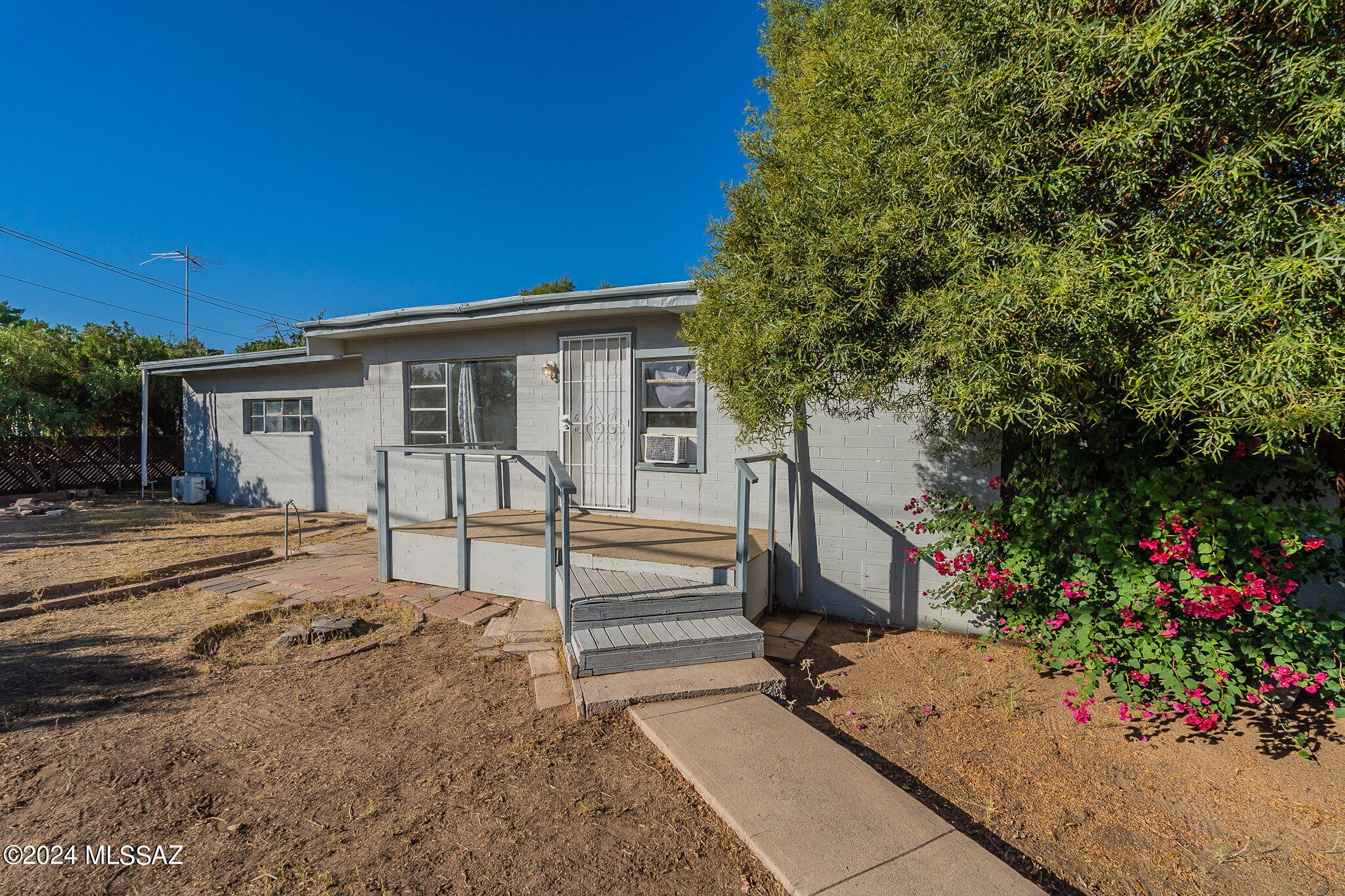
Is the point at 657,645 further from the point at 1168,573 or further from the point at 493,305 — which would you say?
the point at 493,305

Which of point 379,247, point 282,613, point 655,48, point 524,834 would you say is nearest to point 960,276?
point 524,834

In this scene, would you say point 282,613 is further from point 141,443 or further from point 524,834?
point 141,443

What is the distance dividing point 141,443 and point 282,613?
37.1 ft

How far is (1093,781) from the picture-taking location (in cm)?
265

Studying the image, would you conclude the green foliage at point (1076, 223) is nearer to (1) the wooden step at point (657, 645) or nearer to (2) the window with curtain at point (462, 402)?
(1) the wooden step at point (657, 645)

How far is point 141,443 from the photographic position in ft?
40.4

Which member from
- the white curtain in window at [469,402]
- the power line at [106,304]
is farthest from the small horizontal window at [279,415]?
the power line at [106,304]

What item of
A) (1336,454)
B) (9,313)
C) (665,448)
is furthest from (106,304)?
(1336,454)

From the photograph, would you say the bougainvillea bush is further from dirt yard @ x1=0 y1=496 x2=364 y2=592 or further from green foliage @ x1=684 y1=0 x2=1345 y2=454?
dirt yard @ x1=0 y1=496 x2=364 y2=592

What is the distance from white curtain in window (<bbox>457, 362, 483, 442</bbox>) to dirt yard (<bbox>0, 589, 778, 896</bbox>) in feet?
11.7

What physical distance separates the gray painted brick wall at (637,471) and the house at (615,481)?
0.7 inches

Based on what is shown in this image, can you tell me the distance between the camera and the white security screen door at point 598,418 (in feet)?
19.4

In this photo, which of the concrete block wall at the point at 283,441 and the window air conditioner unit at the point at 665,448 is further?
the concrete block wall at the point at 283,441

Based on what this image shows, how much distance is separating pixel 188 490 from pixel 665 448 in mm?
10376
